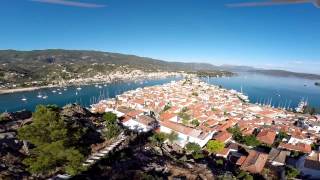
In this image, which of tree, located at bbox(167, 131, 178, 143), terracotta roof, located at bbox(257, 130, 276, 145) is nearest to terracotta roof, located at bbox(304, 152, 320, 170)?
terracotta roof, located at bbox(257, 130, 276, 145)

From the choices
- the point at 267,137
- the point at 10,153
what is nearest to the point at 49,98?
the point at 267,137

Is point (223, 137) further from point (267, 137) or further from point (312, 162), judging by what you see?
point (312, 162)

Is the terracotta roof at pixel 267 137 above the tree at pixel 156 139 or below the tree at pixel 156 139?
below

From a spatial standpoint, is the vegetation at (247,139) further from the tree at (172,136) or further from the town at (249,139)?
the tree at (172,136)

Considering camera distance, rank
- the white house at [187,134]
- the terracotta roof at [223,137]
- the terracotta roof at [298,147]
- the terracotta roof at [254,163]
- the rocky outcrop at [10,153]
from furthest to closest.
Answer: the terracotta roof at [223,137] < the white house at [187,134] < the terracotta roof at [298,147] < the terracotta roof at [254,163] < the rocky outcrop at [10,153]

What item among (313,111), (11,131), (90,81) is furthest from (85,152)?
(90,81)

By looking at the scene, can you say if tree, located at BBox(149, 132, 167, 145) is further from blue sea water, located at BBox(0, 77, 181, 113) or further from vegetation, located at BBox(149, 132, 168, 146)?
blue sea water, located at BBox(0, 77, 181, 113)

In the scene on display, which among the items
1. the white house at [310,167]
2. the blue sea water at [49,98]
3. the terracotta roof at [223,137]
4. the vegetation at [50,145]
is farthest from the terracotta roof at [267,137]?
the blue sea water at [49,98]
